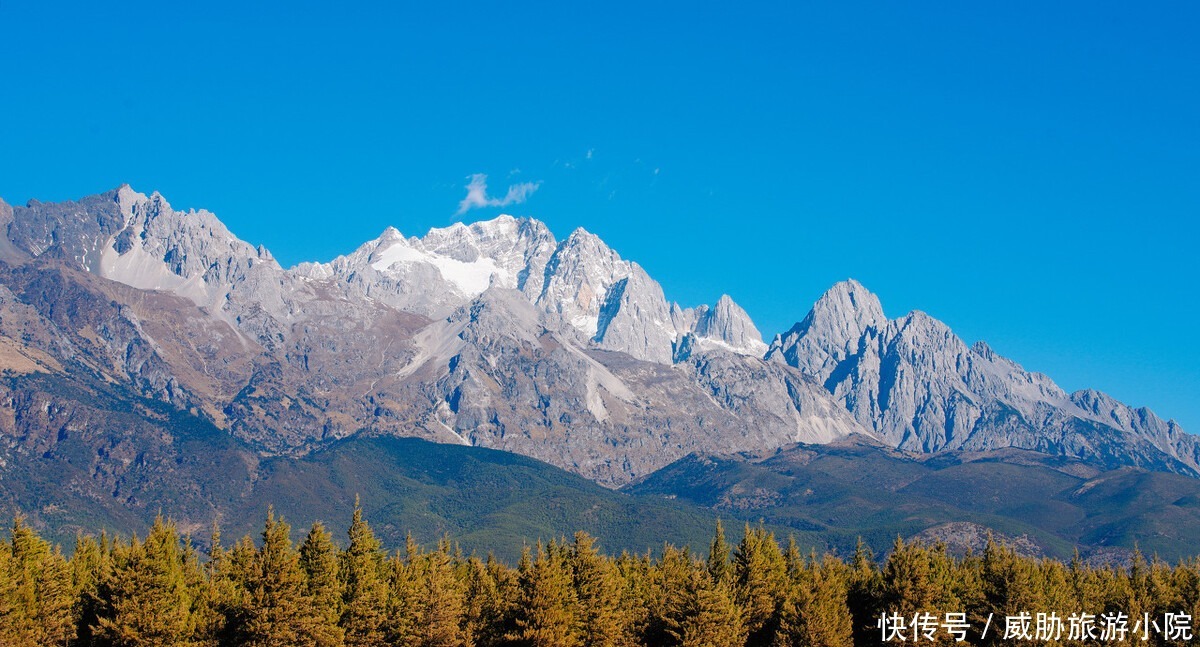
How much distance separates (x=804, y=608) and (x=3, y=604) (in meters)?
70.0

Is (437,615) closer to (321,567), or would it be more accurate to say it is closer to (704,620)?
(321,567)

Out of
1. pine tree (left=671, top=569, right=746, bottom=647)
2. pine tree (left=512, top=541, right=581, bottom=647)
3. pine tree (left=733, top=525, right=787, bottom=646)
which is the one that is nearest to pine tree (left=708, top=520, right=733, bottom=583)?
pine tree (left=733, top=525, right=787, bottom=646)

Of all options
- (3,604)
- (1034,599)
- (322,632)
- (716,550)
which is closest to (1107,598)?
(1034,599)

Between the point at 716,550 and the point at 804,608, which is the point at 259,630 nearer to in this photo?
the point at 804,608

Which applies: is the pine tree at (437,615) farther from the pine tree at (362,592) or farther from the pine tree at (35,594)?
the pine tree at (35,594)

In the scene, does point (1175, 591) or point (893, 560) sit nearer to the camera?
point (893, 560)

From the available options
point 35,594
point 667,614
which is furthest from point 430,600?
point 35,594

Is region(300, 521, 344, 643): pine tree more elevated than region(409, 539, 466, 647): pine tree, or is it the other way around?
region(300, 521, 344, 643): pine tree

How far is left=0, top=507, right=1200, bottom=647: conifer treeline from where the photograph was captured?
90812 mm

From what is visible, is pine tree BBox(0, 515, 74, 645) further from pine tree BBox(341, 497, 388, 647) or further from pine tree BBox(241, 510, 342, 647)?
pine tree BBox(341, 497, 388, 647)

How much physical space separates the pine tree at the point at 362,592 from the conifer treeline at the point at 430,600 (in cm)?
15

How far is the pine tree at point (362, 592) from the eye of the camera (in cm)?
10119

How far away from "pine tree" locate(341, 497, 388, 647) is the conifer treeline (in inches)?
5.7

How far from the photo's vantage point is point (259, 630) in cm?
8812
